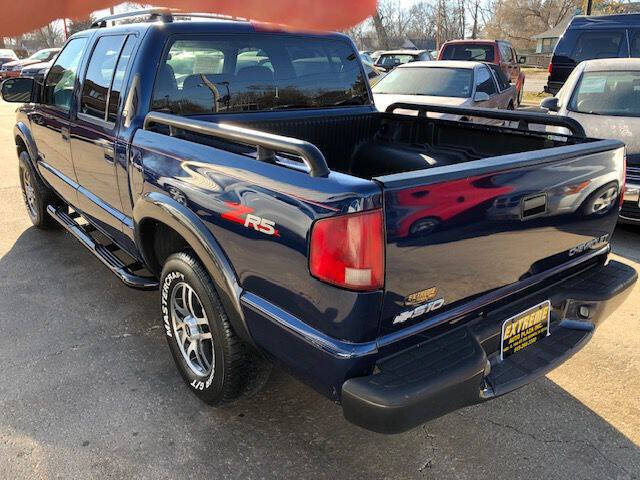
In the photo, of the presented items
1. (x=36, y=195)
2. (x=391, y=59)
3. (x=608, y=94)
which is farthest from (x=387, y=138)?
(x=391, y=59)

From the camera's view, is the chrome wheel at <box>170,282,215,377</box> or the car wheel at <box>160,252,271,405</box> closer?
the car wheel at <box>160,252,271,405</box>

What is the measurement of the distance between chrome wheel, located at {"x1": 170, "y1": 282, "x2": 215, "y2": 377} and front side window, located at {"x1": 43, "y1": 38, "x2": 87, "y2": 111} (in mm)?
1974

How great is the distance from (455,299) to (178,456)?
1.45 m

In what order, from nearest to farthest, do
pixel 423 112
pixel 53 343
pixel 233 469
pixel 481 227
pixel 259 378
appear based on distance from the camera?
pixel 481 227 < pixel 233 469 < pixel 259 378 < pixel 53 343 < pixel 423 112

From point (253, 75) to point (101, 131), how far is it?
101 cm

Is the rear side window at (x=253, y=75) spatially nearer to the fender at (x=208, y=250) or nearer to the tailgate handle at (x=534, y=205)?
the fender at (x=208, y=250)

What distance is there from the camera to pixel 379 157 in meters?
3.70

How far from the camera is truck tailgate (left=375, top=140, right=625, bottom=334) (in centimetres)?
197

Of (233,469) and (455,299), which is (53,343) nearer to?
(233,469)

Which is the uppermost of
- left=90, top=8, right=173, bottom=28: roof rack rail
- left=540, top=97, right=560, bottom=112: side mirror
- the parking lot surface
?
left=90, top=8, right=173, bottom=28: roof rack rail

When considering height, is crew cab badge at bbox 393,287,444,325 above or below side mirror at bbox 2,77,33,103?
below

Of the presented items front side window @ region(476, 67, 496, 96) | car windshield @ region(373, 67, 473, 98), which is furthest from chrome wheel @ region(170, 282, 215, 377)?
front side window @ region(476, 67, 496, 96)

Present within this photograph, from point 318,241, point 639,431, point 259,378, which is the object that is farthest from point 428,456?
point 318,241

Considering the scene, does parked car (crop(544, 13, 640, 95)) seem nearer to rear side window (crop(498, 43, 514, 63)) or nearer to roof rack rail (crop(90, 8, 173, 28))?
rear side window (crop(498, 43, 514, 63))
